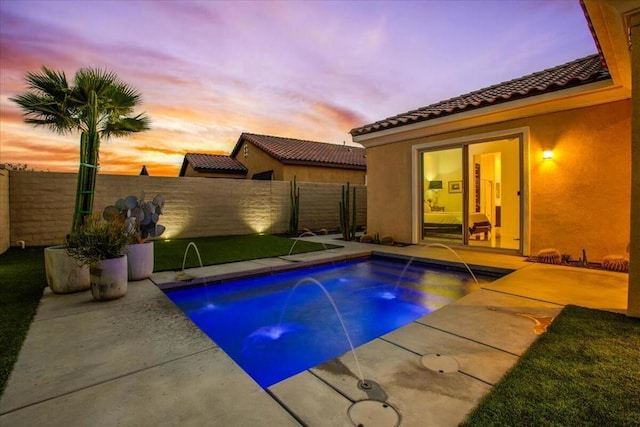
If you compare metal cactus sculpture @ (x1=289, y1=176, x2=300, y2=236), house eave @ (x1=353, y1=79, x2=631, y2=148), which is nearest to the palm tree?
metal cactus sculpture @ (x1=289, y1=176, x2=300, y2=236)

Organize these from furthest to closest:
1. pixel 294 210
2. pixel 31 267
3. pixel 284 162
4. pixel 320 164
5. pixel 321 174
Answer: pixel 321 174, pixel 320 164, pixel 284 162, pixel 294 210, pixel 31 267

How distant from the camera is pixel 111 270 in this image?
3.74 meters

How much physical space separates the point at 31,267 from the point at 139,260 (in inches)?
100

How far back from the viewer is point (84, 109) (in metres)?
7.84

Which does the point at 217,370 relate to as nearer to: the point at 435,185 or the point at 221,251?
the point at 221,251

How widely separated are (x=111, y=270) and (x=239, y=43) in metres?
7.35

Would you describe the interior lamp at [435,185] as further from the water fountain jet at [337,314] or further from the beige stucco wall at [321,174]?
the beige stucco wall at [321,174]

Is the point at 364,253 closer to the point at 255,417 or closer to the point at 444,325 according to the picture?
the point at 444,325

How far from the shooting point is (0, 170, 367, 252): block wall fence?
769 centimetres

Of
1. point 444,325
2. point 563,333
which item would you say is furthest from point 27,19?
point 563,333

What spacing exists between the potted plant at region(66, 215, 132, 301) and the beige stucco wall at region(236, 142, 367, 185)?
1141 cm

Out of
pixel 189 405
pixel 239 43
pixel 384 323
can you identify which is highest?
pixel 239 43

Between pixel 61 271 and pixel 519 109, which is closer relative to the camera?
pixel 61 271

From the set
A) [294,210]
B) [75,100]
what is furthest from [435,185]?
[75,100]
